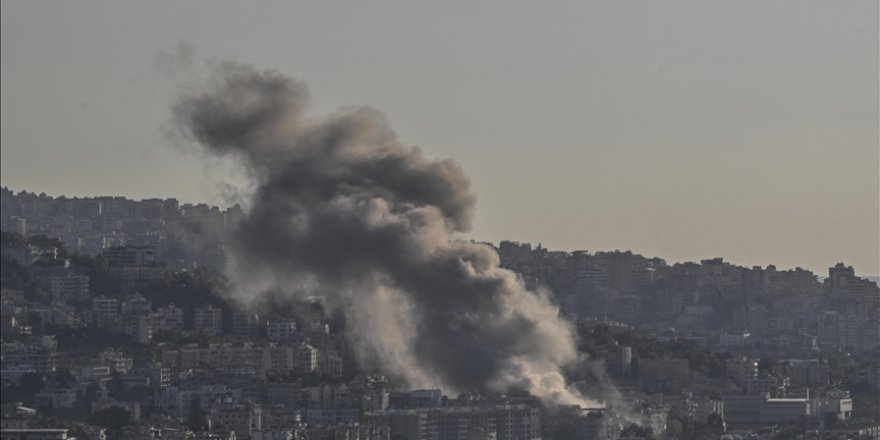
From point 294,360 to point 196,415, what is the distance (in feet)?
35.5

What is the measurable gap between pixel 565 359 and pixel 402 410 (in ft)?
32.9

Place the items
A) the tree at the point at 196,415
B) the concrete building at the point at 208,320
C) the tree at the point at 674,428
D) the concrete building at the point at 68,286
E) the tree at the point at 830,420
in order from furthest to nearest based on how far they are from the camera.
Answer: the concrete building at the point at 208,320 → the concrete building at the point at 68,286 → the tree at the point at 830,420 → the tree at the point at 674,428 → the tree at the point at 196,415

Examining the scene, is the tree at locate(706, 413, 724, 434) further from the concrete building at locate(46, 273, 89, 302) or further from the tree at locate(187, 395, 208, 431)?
the concrete building at locate(46, 273, 89, 302)

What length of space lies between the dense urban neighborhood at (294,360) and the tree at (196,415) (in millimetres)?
96

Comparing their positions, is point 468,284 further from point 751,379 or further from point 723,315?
point 723,315

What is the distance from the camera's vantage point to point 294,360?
241ft

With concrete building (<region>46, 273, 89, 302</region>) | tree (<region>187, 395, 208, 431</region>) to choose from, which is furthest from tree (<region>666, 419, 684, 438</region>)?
concrete building (<region>46, 273, 89, 302</region>)

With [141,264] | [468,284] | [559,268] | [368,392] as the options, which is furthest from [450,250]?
[559,268]

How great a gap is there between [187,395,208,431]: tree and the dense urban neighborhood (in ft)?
0.32

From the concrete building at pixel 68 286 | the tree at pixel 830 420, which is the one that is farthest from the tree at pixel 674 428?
the concrete building at pixel 68 286

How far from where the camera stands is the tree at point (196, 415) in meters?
61.1

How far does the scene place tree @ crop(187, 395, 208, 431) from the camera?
61094 mm

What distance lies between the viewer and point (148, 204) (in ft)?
370

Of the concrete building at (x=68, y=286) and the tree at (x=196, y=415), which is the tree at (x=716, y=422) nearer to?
the tree at (x=196, y=415)
